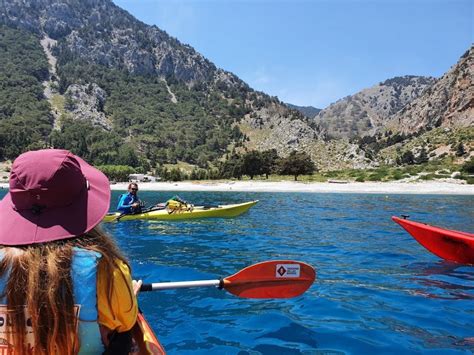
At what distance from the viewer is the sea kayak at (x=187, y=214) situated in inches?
696

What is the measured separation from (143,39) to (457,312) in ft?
689

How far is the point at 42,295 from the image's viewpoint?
6.46ft

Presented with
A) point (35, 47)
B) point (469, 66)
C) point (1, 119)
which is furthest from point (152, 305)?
point (35, 47)

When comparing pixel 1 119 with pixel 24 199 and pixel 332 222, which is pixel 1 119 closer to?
pixel 332 222

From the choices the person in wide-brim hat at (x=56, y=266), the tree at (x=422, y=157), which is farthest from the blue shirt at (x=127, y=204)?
the tree at (x=422, y=157)

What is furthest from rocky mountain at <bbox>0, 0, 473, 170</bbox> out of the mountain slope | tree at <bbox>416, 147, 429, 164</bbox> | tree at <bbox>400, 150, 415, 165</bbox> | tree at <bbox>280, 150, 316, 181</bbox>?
tree at <bbox>280, 150, 316, 181</bbox>

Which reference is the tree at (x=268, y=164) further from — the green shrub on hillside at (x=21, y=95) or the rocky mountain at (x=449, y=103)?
the rocky mountain at (x=449, y=103)

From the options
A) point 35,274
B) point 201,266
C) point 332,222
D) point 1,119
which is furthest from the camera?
point 1,119

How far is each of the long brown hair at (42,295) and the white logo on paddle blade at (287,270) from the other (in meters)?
3.50

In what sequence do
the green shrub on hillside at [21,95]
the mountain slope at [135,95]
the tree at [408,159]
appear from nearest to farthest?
the tree at [408,159] → the green shrub on hillside at [21,95] → the mountain slope at [135,95]

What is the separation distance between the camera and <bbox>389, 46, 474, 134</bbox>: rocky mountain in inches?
4586

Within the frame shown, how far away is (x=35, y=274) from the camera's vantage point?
1970 millimetres

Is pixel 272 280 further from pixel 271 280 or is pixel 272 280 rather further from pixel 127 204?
pixel 127 204

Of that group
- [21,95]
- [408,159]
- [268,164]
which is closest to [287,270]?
[268,164]
